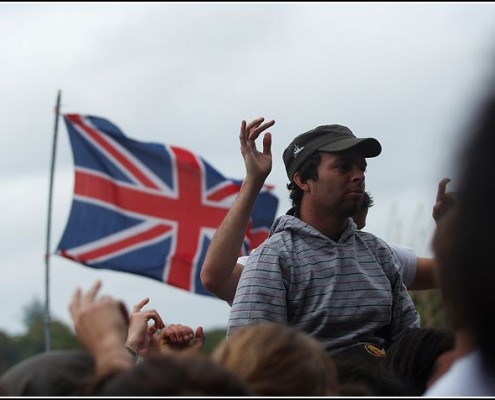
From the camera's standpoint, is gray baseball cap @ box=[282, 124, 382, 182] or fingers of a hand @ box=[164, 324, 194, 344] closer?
fingers of a hand @ box=[164, 324, 194, 344]

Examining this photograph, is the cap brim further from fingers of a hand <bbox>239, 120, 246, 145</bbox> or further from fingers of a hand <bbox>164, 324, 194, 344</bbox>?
fingers of a hand <bbox>164, 324, 194, 344</bbox>

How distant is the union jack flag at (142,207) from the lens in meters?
13.5

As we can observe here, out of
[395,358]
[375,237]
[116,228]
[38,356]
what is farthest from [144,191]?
[38,356]

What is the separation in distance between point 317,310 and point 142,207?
377 inches

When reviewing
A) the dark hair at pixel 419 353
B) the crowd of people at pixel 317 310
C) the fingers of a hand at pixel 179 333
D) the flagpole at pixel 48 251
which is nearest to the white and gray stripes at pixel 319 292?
the crowd of people at pixel 317 310

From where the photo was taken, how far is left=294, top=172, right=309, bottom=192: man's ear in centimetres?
508

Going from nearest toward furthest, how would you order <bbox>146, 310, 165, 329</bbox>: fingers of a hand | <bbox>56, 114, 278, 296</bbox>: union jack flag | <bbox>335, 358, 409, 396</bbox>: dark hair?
<bbox>335, 358, 409, 396</bbox>: dark hair < <bbox>146, 310, 165, 329</bbox>: fingers of a hand < <bbox>56, 114, 278, 296</bbox>: union jack flag

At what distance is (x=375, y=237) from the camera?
5.04 m

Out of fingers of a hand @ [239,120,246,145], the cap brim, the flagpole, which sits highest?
fingers of a hand @ [239,120,246,145]

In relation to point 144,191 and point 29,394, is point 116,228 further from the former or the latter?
point 29,394

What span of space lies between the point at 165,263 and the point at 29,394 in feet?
37.7

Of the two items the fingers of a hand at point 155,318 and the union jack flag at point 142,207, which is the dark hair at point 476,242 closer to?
the fingers of a hand at point 155,318

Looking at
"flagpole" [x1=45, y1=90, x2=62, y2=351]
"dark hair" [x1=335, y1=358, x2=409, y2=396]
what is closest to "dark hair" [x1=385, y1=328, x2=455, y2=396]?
"dark hair" [x1=335, y1=358, x2=409, y2=396]

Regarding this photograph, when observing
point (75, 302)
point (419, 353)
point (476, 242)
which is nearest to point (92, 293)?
point (75, 302)
